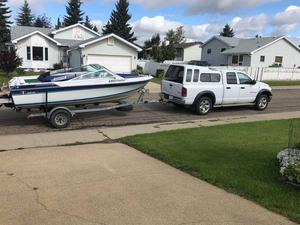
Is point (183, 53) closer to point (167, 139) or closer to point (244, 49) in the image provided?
point (244, 49)

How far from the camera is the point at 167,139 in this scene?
10.2 meters

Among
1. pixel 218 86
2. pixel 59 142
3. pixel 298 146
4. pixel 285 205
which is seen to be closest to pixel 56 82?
pixel 59 142

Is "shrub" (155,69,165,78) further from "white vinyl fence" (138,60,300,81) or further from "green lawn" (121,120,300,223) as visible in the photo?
"green lawn" (121,120,300,223)

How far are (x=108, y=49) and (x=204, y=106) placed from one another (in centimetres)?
2457

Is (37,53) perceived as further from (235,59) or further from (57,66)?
(235,59)

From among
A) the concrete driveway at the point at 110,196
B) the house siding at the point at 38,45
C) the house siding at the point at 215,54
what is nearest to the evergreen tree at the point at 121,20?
the house siding at the point at 215,54

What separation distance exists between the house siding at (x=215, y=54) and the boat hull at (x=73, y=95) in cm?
4606

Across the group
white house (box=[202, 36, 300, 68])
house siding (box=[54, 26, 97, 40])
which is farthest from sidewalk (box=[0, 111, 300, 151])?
white house (box=[202, 36, 300, 68])

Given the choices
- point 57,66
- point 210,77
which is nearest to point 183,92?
point 210,77

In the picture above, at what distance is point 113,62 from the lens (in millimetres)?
39062

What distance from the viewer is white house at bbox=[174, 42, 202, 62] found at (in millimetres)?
76312

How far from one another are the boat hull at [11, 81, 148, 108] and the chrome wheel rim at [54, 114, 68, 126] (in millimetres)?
414

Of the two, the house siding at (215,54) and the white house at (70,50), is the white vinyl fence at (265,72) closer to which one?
the white house at (70,50)

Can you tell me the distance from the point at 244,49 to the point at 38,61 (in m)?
26.5
